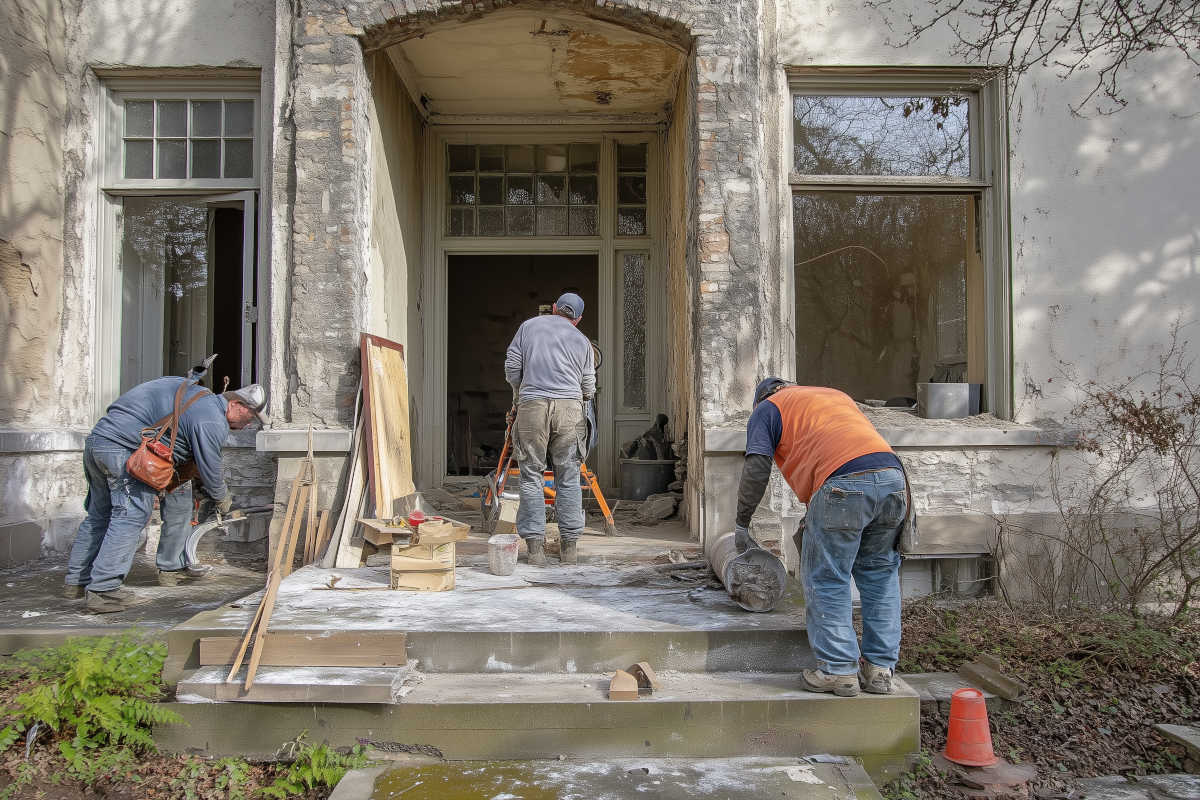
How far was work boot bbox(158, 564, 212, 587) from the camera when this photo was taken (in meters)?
5.64

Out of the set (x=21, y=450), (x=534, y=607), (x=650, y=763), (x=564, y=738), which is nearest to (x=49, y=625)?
(x=21, y=450)

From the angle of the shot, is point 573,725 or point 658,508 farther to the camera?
point 658,508

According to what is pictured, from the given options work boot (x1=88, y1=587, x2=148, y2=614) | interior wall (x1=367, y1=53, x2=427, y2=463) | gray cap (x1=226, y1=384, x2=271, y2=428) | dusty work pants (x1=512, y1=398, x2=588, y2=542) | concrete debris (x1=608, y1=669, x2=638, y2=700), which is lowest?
concrete debris (x1=608, y1=669, x2=638, y2=700)

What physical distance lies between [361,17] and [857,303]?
→ 167 inches

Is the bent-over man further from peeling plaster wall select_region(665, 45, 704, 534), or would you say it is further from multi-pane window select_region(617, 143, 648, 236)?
multi-pane window select_region(617, 143, 648, 236)

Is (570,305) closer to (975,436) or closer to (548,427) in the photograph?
(548,427)

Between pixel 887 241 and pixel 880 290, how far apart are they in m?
0.39

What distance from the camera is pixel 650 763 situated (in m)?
3.50

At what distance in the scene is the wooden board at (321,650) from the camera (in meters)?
3.82

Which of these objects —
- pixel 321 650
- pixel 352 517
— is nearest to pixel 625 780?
pixel 321 650

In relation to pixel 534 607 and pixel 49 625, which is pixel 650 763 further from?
pixel 49 625

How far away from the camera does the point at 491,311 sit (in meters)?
13.8

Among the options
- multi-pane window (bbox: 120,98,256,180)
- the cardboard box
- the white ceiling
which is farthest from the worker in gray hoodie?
multi-pane window (bbox: 120,98,256,180)

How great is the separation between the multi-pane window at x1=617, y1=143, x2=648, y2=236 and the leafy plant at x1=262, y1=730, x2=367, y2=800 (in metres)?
6.12
